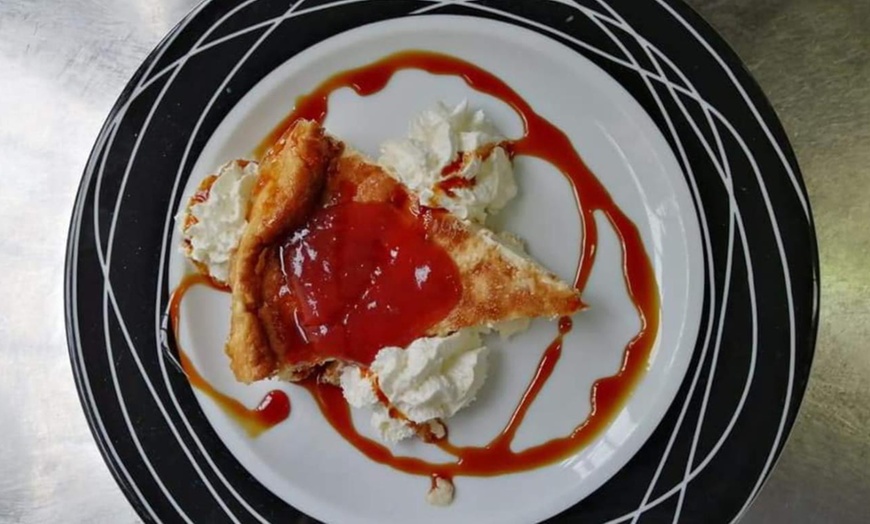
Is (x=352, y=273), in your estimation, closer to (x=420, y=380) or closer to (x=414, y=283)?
(x=414, y=283)

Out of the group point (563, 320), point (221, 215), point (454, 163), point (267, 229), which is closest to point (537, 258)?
point (563, 320)

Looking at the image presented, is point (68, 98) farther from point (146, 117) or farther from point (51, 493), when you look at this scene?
point (51, 493)

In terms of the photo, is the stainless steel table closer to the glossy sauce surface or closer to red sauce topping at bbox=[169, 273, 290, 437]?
red sauce topping at bbox=[169, 273, 290, 437]

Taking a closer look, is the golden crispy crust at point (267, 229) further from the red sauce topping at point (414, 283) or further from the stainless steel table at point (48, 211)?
the stainless steel table at point (48, 211)

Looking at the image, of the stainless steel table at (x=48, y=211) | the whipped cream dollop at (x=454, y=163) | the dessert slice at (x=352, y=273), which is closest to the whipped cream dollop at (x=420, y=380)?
the dessert slice at (x=352, y=273)

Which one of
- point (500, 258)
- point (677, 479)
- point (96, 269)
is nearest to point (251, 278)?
point (96, 269)
